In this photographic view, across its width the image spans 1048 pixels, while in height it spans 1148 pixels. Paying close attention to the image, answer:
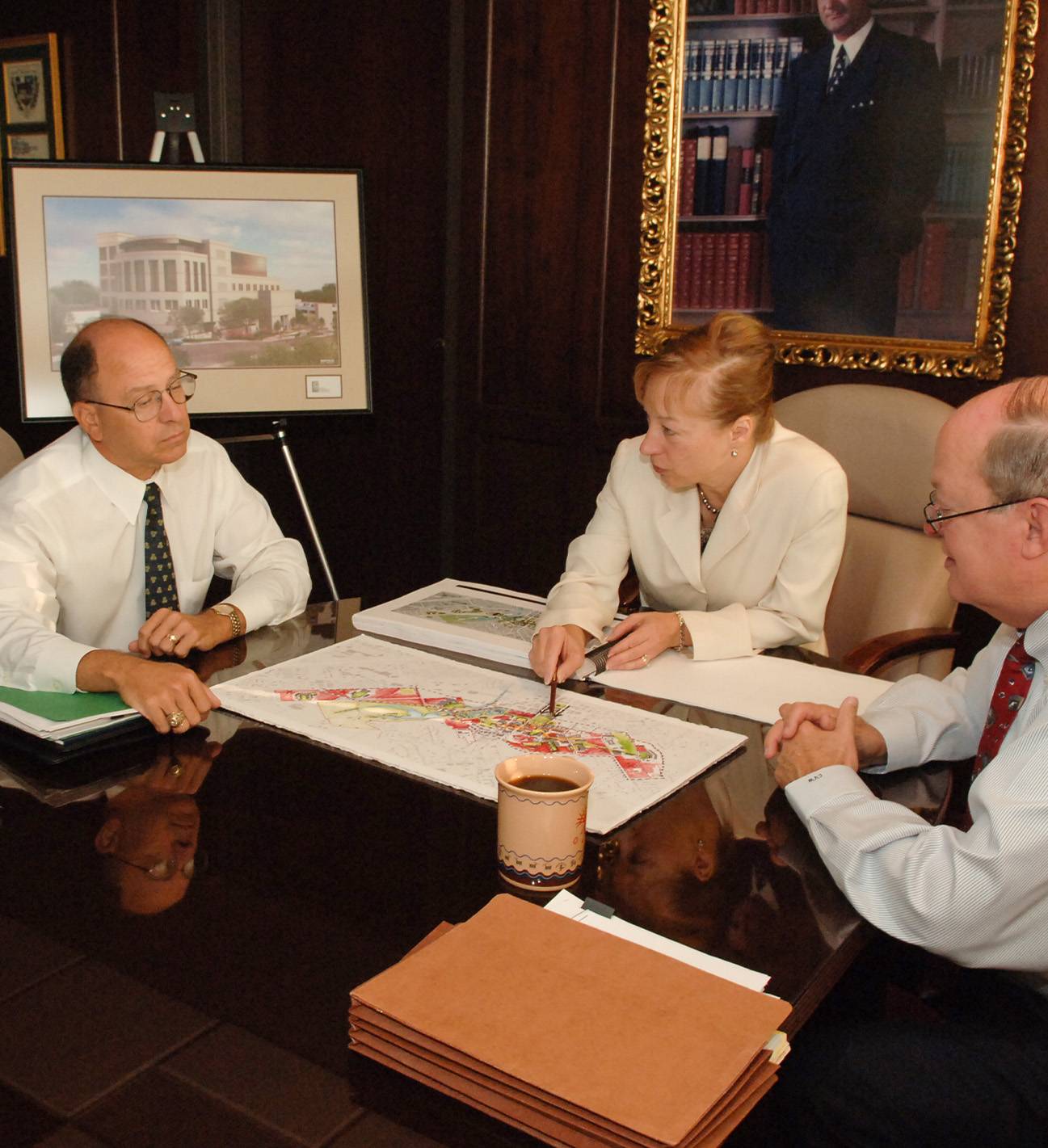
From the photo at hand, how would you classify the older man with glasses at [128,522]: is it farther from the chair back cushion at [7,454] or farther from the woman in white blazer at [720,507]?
the woman in white blazer at [720,507]

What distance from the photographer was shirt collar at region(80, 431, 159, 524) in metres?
2.14

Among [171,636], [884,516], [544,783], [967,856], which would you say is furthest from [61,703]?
[884,516]

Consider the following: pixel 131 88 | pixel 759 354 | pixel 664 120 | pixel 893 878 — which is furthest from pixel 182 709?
pixel 131 88

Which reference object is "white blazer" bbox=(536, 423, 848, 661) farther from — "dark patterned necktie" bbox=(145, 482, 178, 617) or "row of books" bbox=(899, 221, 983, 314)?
"row of books" bbox=(899, 221, 983, 314)

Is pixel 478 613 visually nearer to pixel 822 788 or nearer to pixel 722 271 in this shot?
pixel 822 788

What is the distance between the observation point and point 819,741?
1.48 metres

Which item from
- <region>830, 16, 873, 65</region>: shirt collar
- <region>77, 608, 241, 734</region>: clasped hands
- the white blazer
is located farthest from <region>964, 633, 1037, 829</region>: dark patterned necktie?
<region>830, 16, 873, 65</region>: shirt collar

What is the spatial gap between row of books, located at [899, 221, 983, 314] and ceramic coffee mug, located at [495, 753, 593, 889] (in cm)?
250

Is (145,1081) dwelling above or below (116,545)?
below

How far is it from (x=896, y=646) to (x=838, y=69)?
1.92 m

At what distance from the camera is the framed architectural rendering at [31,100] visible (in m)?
4.14

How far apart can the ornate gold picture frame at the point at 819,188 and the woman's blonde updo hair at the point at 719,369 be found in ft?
4.03

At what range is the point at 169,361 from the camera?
217 centimetres

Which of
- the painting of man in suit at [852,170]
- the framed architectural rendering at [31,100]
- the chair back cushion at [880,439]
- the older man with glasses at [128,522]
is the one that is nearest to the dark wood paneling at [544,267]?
the painting of man in suit at [852,170]
